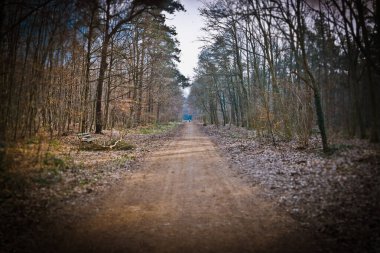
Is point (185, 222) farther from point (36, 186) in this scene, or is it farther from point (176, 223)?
point (36, 186)

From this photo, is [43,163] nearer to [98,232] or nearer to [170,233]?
[98,232]

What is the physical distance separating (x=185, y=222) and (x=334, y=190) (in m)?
3.92

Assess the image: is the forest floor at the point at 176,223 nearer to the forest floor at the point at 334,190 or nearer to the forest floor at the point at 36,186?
the forest floor at the point at 36,186

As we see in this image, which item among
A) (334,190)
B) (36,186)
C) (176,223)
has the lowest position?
(176,223)

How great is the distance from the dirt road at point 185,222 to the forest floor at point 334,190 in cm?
50

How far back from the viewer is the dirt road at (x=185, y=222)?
4.77m

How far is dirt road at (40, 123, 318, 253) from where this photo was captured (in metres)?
4.77

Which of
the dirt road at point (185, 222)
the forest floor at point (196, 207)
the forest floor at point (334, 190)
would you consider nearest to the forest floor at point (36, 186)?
the forest floor at point (196, 207)

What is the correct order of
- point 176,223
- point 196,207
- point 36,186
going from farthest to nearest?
point 36,186
point 196,207
point 176,223

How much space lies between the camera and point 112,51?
19312mm

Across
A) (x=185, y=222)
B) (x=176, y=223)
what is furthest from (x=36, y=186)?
(x=185, y=222)

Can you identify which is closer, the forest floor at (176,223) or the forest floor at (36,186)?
the forest floor at (176,223)

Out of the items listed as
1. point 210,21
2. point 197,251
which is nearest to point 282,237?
point 197,251

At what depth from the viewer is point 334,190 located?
6.66m
